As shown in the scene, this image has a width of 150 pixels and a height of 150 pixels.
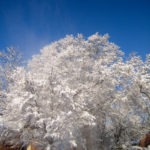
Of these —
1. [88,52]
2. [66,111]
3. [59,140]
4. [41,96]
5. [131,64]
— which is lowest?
[59,140]

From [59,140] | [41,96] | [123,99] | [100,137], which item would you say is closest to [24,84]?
[41,96]

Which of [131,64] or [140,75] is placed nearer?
[140,75]

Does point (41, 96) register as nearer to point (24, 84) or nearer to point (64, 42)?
point (24, 84)

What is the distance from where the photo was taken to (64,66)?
15.8m

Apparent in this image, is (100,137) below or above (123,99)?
below

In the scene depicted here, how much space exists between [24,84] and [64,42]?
881 cm

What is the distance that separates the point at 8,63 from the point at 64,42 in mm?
6104

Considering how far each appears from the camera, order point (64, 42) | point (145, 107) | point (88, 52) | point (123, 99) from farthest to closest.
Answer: point (64, 42), point (88, 52), point (145, 107), point (123, 99)

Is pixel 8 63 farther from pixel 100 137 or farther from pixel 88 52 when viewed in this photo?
pixel 100 137

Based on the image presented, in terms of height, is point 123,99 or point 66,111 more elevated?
point 123,99

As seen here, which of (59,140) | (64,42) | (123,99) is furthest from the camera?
(64,42)

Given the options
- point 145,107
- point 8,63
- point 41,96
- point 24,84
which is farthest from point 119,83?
point 8,63

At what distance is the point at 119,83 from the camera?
1452cm

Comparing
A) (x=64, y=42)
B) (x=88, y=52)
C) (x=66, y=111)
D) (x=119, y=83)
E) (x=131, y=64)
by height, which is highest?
(x=64, y=42)
